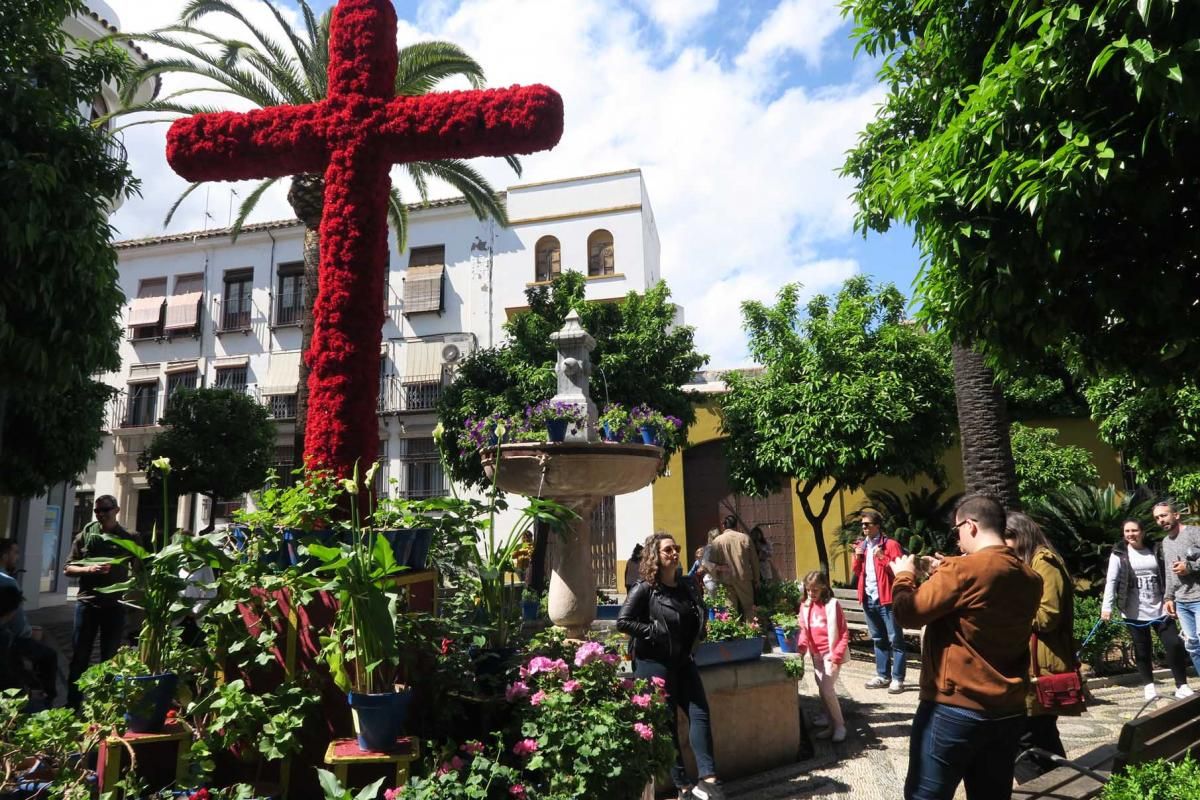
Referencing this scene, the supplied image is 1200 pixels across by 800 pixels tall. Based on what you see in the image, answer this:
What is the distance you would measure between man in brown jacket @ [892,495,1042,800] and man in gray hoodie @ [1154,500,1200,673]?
4.56 m

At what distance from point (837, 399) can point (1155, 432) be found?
4.69 m

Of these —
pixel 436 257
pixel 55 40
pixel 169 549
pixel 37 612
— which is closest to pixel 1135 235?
pixel 169 549

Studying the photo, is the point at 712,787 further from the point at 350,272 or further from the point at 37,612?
the point at 37,612

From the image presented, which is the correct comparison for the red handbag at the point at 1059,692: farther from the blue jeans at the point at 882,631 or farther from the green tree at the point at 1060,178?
the blue jeans at the point at 882,631

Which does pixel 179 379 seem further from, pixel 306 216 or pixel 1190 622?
pixel 1190 622

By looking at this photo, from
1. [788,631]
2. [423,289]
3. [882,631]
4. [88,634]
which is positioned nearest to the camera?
[88,634]

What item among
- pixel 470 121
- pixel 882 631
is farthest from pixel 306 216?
pixel 882 631

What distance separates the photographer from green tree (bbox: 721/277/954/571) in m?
13.9

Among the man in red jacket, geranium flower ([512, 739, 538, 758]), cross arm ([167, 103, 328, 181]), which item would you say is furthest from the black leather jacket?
the man in red jacket

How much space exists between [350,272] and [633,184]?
18705mm

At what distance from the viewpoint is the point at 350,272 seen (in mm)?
4168

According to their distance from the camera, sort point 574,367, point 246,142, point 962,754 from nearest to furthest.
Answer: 1. point 962,754
2. point 246,142
3. point 574,367

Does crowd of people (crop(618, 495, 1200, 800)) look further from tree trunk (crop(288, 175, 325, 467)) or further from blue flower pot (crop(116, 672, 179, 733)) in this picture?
tree trunk (crop(288, 175, 325, 467))

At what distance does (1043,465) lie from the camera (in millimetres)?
13867
